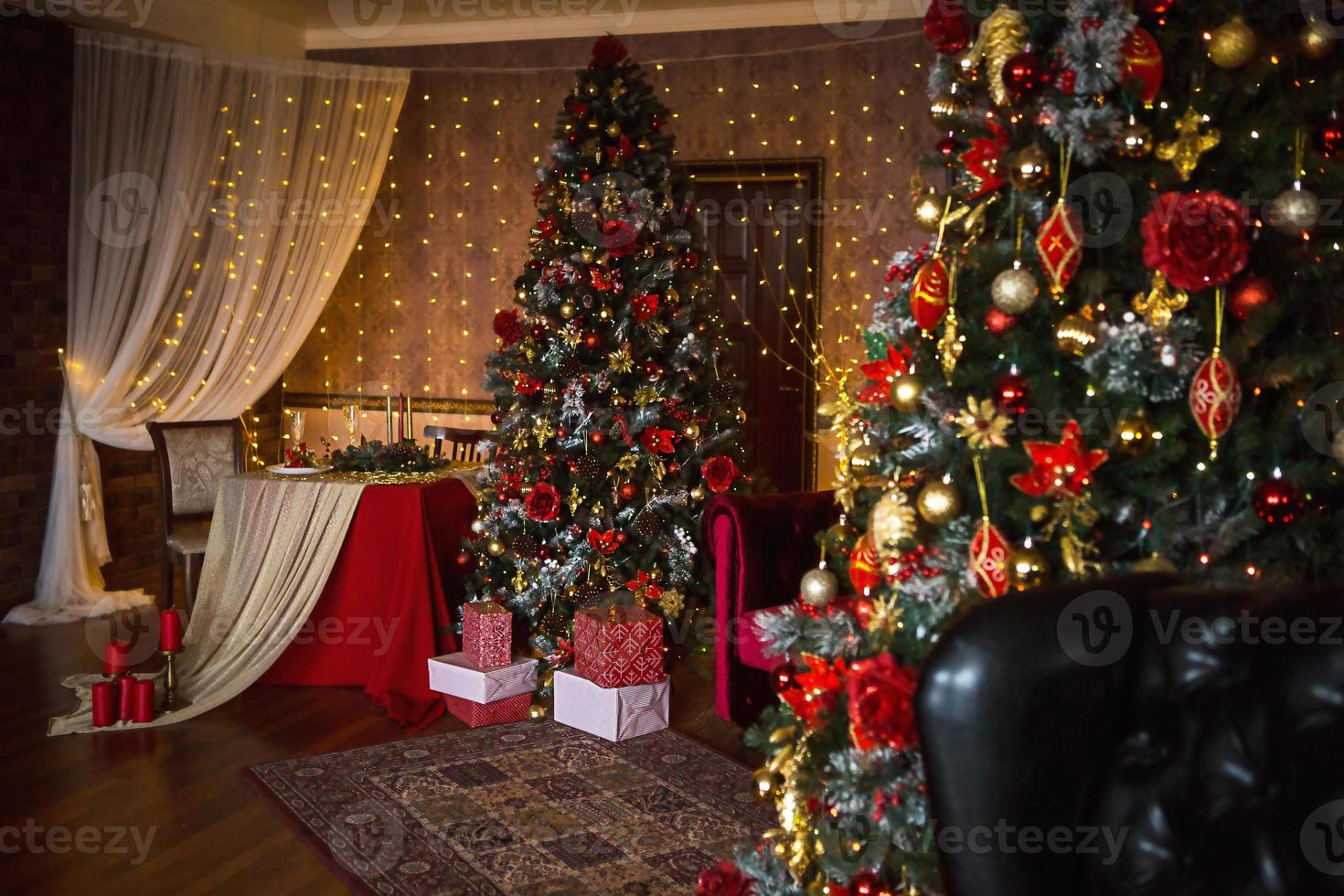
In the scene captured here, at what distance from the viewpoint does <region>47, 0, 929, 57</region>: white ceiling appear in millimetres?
5945

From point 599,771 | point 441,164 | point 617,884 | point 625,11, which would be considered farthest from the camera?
point 441,164

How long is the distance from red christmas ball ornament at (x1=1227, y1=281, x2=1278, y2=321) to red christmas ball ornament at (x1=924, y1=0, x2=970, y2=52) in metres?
0.59

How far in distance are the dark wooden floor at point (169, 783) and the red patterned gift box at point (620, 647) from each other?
0.31 m

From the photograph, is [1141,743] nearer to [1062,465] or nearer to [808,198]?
[1062,465]

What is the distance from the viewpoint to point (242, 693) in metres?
4.18

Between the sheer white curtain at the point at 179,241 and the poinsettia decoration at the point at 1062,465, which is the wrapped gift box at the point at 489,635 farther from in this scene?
the poinsettia decoration at the point at 1062,465

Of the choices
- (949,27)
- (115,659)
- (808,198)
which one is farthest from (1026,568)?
(808,198)

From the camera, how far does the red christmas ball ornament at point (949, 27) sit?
1885 millimetres

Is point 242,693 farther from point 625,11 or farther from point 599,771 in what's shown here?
point 625,11

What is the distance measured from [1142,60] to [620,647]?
2585 millimetres

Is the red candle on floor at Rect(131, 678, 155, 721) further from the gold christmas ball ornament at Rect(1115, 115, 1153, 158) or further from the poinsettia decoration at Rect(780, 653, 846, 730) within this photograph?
the gold christmas ball ornament at Rect(1115, 115, 1153, 158)

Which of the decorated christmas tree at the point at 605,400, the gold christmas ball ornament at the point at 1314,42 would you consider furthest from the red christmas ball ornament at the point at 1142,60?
the decorated christmas tree at the point at 605,400

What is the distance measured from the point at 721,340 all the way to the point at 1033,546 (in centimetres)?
272

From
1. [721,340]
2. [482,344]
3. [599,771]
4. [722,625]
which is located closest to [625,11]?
[482,344]
